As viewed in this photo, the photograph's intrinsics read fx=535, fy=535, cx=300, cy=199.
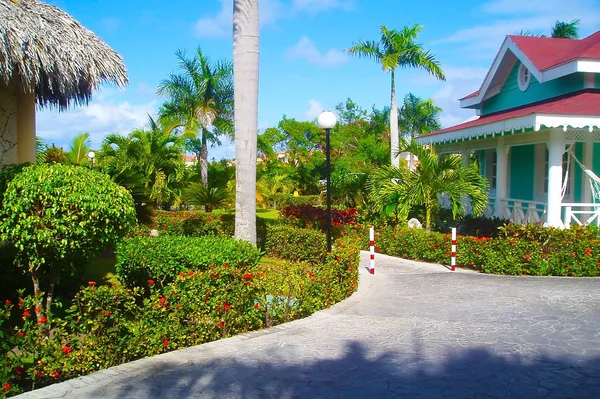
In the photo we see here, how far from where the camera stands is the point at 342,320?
7.82 metres

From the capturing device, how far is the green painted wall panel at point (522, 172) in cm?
1730

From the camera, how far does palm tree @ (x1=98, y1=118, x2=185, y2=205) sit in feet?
65.3

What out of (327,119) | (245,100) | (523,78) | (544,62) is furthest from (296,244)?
(523,78)

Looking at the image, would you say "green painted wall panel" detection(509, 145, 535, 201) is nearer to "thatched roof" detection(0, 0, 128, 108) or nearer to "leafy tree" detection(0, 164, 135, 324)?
"thatched roof" detection(0, 0, 128, 108)

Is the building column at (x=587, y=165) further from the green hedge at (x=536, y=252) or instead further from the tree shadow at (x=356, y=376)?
the tree shadow at (x=356, y=376)

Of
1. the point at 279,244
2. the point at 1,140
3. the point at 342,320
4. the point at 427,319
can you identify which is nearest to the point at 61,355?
the point at 342,320

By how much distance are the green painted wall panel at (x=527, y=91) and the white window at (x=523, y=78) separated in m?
0.15

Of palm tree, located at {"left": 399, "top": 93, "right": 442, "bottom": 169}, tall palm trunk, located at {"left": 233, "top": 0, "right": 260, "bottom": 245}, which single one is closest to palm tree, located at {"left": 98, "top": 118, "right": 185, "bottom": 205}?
tall palm trunk, located at {"left": 233, "top": 0, "right": 260, "bottom": 245}

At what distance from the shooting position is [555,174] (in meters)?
A: 12.8

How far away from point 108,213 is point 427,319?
4.70 metres

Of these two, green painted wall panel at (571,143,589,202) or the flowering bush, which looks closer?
the flowering bush

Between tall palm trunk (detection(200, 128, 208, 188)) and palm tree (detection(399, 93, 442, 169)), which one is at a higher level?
palm tree (detection(399, 93, 442, 169))

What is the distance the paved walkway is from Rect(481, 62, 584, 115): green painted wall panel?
8331mm

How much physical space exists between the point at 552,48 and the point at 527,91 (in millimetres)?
1566
